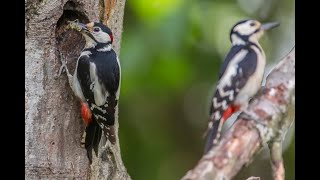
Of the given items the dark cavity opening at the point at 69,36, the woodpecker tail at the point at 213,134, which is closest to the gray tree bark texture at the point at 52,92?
the dark cavity opening at the point at 69,36

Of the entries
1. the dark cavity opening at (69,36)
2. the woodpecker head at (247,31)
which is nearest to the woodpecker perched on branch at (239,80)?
the woodpecker head at (247,31)

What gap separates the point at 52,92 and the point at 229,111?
422 mm

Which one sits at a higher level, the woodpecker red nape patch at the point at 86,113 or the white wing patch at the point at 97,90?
the white wing patch at the point at 97,90

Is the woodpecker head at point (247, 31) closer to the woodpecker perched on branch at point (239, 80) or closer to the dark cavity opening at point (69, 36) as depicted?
the woodpecker perched on branch at point (239, 80)

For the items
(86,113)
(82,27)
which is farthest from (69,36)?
(86,113)

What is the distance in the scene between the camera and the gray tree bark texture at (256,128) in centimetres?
171

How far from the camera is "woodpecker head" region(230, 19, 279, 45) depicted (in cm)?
171

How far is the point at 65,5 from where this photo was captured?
6.12ft

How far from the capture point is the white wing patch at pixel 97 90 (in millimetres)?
1812

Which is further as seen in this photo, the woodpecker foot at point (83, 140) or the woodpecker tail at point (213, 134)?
the woodpecker foot at point (83, 140)

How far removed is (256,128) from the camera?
5.66 feet

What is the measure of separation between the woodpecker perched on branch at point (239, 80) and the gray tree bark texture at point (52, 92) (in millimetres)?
295

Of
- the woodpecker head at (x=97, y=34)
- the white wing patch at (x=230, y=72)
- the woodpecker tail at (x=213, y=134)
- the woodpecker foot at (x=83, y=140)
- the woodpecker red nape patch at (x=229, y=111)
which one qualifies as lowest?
the woodpecker foot at (x=83, y=140)
